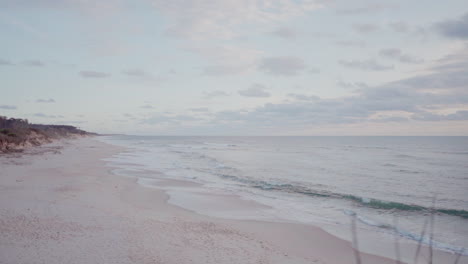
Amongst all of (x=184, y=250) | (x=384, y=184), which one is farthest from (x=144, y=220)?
(x=384, y=184)

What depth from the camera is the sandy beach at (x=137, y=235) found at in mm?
6828

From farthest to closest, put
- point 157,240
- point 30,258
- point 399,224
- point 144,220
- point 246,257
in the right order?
point 399,224 < point 144,220 < point 157,240 < point 246,257 < point 30,258

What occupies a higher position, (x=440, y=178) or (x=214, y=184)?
(x=440, y=178)

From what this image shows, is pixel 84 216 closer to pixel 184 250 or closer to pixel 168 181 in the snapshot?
pixel 184 250

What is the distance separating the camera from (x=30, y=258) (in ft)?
20.6

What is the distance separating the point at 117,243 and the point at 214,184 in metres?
11.5

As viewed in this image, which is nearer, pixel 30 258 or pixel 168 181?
pixel 30 258

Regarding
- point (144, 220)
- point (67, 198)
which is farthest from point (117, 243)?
point (67, 198)

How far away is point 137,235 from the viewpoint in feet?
26.6

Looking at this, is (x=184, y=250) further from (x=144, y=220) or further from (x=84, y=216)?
(x=84, y=216)

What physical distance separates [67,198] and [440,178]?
881 inches

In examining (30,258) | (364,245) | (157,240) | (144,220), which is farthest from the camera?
(144,220)

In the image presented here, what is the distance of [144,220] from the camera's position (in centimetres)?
962

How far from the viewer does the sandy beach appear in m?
6.83
